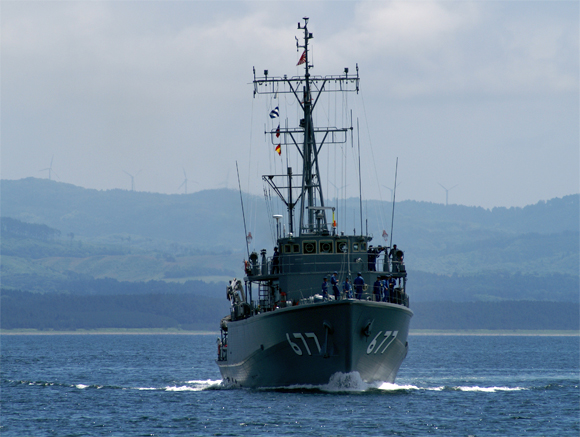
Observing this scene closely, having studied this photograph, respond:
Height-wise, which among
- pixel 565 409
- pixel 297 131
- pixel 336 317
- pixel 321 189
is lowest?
pixel 565 409

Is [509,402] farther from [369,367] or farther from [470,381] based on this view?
[470,381]

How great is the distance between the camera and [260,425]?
38.1m

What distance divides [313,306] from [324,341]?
5.76 ft

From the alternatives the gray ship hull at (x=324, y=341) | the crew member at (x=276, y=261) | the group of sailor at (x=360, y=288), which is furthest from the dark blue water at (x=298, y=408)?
the crew member at (x=276, y=261)

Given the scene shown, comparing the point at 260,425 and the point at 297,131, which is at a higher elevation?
the point at 297,131

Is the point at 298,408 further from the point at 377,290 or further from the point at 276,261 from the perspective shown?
the point at 276,261

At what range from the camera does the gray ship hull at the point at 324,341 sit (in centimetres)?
4422

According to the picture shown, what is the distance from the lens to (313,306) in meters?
44.2

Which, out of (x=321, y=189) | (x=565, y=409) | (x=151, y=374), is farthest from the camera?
(x=151, y=374)

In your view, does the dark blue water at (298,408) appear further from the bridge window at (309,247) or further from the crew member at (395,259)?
the bridge window at (309,247)

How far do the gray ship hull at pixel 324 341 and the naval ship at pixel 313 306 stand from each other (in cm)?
5

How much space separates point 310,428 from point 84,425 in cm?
1062

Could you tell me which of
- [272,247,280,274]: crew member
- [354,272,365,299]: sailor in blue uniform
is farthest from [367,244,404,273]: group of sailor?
[272,247,280,274]: crew member

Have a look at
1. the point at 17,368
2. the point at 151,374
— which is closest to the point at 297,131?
the point at 151,374
